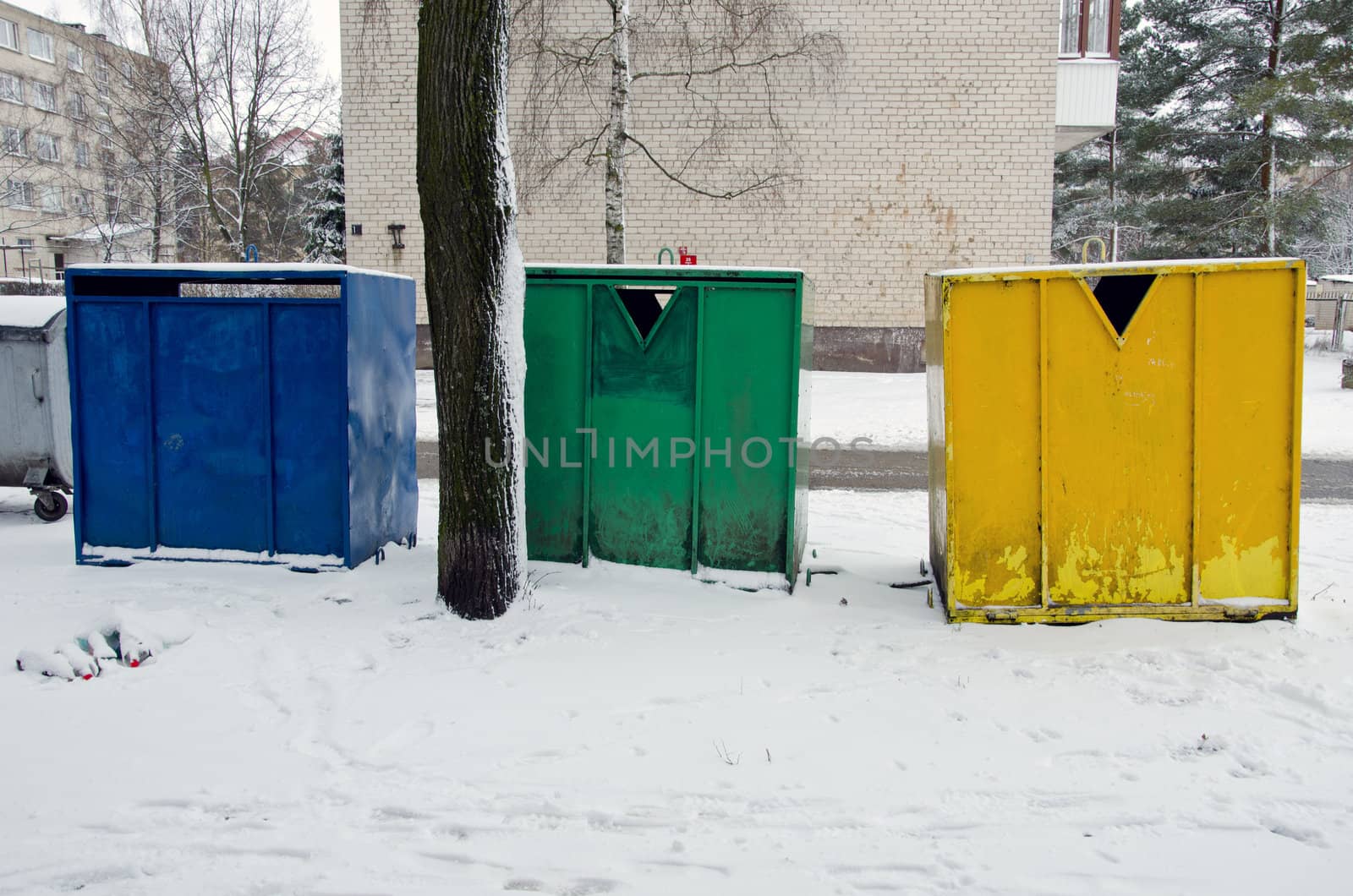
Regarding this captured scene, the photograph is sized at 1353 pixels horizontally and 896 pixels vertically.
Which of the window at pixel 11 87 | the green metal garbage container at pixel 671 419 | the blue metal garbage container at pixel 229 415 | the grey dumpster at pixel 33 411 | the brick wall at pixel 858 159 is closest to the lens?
the green metal garbage container at pixel 671 419

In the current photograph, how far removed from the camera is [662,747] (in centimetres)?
358

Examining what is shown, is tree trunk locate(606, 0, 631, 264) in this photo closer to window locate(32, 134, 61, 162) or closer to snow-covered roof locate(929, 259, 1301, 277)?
snow-covered roof locate(929, 259, 1301, 277)

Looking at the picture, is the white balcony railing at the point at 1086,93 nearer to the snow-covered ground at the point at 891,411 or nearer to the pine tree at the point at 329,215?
the snow-covered ground at the point at 891,411

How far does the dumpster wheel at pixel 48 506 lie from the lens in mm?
7320

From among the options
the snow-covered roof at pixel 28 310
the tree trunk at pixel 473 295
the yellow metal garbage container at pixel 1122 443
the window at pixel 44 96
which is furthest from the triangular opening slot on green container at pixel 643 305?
the window at pixel 44 96

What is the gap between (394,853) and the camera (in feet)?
9.52

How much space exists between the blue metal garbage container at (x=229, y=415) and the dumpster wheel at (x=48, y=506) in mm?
1939

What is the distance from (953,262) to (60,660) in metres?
14.7

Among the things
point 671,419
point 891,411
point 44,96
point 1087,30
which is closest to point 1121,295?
point 671,419

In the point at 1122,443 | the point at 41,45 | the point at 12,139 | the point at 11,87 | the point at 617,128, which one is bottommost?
the point at 1122,443

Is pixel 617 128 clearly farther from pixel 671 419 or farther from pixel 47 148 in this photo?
pixel 47 148

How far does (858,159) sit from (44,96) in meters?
37.6

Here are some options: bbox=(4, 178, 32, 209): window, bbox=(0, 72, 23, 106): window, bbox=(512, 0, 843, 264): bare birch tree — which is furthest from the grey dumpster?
bbox=(0, 72, 23, 106): window

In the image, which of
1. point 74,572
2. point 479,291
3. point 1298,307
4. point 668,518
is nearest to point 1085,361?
point 1298,307
